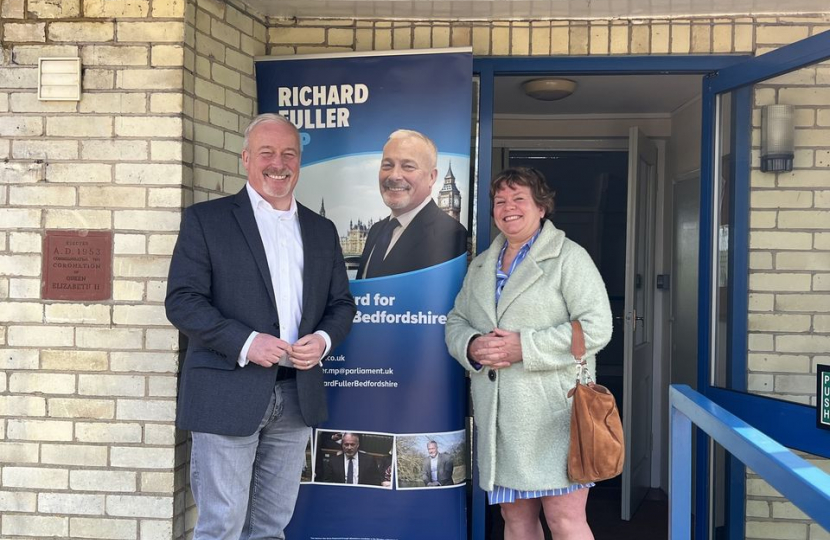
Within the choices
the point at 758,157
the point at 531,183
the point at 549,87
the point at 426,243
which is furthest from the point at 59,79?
the point at 758,157

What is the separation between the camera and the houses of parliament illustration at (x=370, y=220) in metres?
2.83

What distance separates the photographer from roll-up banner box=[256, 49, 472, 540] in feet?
9.23

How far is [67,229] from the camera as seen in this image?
2.52 meters

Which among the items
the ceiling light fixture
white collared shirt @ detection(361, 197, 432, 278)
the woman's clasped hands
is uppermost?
the ceiling light fixture

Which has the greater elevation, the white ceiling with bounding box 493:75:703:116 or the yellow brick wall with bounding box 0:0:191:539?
the white ceiling with bounding box 493:75:703:116

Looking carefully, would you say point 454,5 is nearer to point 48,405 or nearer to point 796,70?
point 796,70

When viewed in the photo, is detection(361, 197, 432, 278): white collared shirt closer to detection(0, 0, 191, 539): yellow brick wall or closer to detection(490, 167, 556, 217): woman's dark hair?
detection(490, 167, 556, 217): woman's dark hair

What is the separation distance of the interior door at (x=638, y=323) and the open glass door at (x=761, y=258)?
886 mm

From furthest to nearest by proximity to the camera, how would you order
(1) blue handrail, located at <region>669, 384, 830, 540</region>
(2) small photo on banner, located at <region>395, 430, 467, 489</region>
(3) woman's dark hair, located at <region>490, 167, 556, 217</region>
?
(2) small photo on banner, located at <region>395, 430, 467, 489</region>, (3) woman's dark hair, located at <region>490, 167, 556, 217</region>, (1) blue handrail, located at <region>669, 384, 830, 540</region>

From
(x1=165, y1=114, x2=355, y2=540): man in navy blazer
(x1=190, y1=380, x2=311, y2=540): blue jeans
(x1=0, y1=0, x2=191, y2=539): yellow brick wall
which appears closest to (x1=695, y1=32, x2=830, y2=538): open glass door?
(x1=165, y1=114, x2=355, y2=540): man in navy blazer

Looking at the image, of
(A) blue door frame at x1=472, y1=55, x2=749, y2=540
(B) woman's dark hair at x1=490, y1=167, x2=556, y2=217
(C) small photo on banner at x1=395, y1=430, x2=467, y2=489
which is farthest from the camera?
(A) blue door frame at x1=472, y1=55, x2=749, y2=540

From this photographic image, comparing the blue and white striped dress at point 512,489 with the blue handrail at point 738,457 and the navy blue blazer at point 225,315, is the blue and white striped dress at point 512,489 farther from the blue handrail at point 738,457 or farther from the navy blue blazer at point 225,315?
the navy blue blazer at point 225,315

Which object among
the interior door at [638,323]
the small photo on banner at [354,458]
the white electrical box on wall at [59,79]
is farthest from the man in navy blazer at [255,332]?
the interior door at [638,323]

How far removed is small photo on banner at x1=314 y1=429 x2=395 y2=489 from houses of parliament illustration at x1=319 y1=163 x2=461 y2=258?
0.75 m
